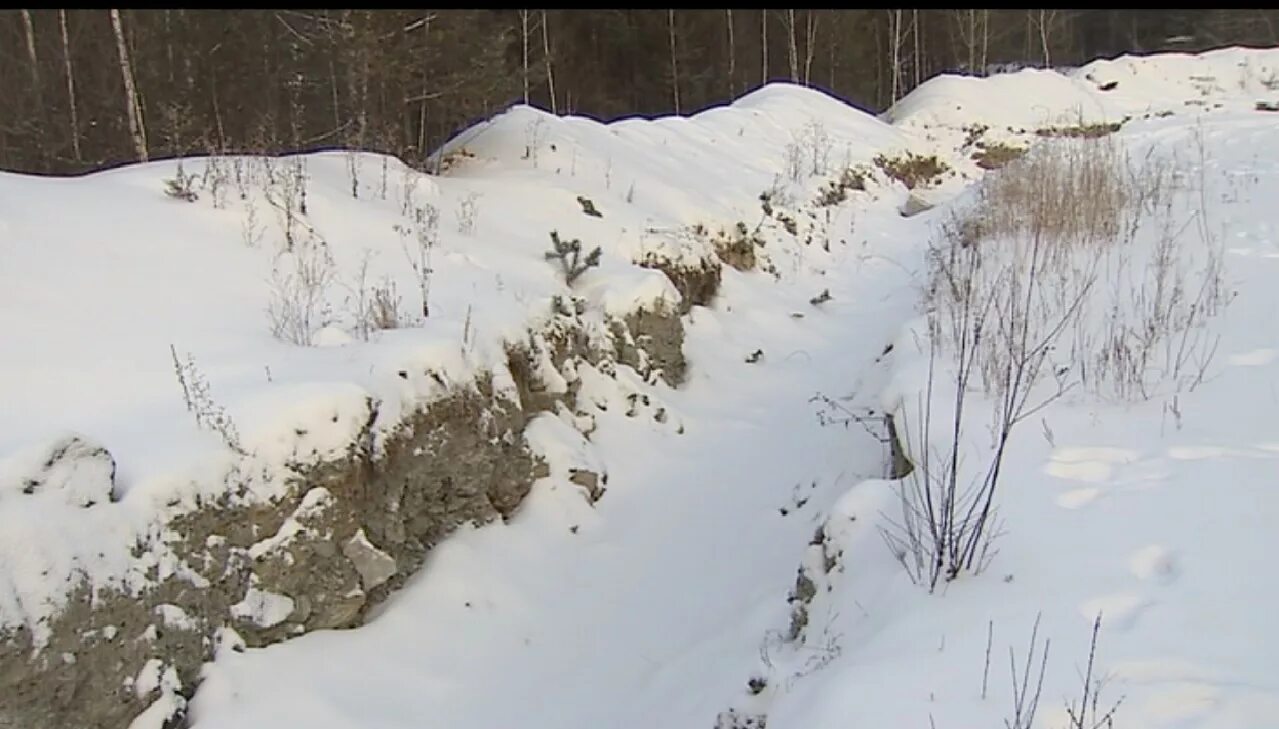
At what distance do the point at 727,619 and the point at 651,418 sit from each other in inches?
68.7

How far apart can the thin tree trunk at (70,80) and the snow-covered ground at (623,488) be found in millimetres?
8755

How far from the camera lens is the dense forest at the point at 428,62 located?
22.7 feet

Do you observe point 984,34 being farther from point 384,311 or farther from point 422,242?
point 384,311

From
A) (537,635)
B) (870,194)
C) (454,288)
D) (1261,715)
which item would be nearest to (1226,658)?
(1261,715)

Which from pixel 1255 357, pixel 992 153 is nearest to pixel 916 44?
pixel 992 153

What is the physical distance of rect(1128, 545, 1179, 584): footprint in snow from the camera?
2291mm

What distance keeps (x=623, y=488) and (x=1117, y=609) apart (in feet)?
8.13

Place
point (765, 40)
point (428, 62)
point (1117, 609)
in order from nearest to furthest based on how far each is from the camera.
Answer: point (1117, 609)
point (428, 62)
point (765, 40)

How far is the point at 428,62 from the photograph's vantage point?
6863 millimetres

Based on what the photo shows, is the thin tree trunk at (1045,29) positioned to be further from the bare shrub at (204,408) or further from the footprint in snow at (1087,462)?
the bare shrub at (204,408)

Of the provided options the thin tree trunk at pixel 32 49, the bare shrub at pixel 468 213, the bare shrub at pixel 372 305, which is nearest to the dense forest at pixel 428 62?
the thin tree trunk at pixel 32 49

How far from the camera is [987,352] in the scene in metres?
3.75

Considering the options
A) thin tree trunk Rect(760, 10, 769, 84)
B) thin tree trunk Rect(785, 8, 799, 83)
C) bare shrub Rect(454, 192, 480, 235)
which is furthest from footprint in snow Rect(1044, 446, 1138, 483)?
thin tree trunk Rect(760, 10, 769, 84)

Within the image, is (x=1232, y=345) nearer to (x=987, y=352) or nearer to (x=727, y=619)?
(x=987, y=352)
